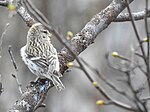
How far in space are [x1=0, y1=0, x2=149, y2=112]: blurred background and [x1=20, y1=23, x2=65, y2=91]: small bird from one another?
13.8 feet

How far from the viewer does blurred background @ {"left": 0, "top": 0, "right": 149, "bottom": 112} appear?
34.1ft

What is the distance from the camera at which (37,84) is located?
4.18 metres

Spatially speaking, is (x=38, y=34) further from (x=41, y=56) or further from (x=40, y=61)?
(x=40, y=61)

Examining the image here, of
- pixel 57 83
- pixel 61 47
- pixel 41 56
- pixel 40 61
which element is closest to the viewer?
pixel 57 83

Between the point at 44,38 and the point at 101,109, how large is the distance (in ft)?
20.1

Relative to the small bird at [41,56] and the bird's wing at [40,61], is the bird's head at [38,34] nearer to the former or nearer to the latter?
the small bird at [41,56]

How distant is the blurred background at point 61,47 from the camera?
10398 mm

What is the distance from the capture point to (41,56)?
16.6ft

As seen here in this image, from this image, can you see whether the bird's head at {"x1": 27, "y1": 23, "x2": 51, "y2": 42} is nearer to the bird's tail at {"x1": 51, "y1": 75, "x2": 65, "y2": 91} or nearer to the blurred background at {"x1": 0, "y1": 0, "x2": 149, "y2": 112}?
the bird's tail at {"x1": 51, "y1": 75, "x2": 65, "y2": 91}

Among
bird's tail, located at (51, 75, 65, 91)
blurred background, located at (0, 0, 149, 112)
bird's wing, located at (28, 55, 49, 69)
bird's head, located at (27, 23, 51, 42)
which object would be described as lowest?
blurred background, located at (0, 0, 149, 112)

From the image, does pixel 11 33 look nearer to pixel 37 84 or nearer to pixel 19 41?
pixel 19 41

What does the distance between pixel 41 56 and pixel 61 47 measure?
16.5 ft

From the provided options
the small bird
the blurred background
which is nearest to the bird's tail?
the small bird

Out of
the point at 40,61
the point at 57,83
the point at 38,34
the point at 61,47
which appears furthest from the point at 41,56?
the point at 61,47
